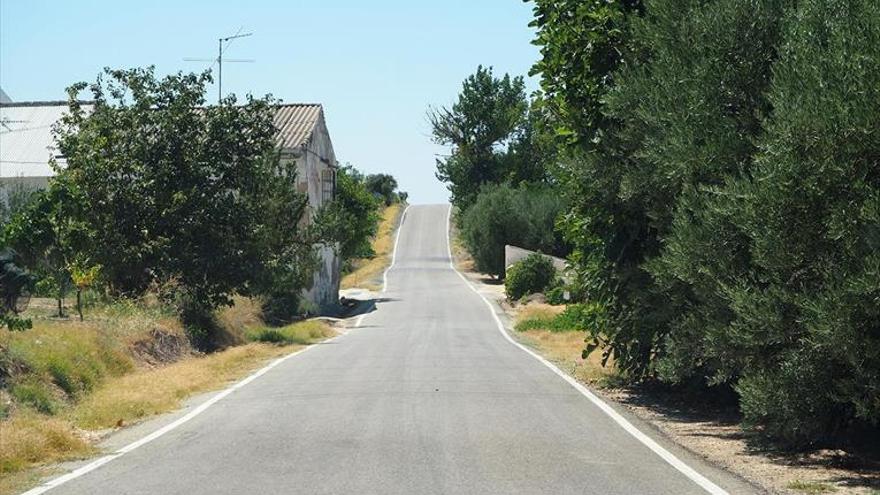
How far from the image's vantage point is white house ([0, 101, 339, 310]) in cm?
4550

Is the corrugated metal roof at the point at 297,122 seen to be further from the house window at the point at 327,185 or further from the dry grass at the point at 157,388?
the dry grass at the point at 157,388

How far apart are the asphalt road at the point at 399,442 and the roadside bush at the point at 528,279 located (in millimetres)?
35315

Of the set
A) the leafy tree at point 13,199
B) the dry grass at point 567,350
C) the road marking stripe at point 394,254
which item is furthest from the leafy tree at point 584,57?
the road marking stripe at point 394,254

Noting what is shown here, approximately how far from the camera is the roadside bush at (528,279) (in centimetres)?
5525

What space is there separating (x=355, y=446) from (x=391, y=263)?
7819cm

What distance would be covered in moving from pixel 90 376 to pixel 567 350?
13.0 metres

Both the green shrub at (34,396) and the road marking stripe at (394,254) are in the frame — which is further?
the road marking stripe at (394,254)

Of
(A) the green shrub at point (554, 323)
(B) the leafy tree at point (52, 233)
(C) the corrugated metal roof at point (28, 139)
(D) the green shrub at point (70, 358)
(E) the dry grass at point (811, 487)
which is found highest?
(C) the corrugated metal roof at point (28, 139)

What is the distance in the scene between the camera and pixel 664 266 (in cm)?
1237

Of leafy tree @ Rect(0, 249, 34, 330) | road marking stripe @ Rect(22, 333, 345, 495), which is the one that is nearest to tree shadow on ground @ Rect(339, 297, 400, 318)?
leafy tree @ Rect(0, 249, 34, 330)

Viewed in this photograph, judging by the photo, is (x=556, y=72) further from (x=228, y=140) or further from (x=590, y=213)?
(x=228, y=140)

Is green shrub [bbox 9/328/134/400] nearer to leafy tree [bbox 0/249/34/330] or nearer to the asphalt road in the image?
the asphalt road

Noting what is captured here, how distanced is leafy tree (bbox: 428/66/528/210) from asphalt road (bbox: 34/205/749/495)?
258 feet

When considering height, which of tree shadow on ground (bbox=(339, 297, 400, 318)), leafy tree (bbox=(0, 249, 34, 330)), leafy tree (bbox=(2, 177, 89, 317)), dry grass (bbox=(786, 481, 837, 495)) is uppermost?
leafy tree (bbox=(2, 177, 89, 317))
